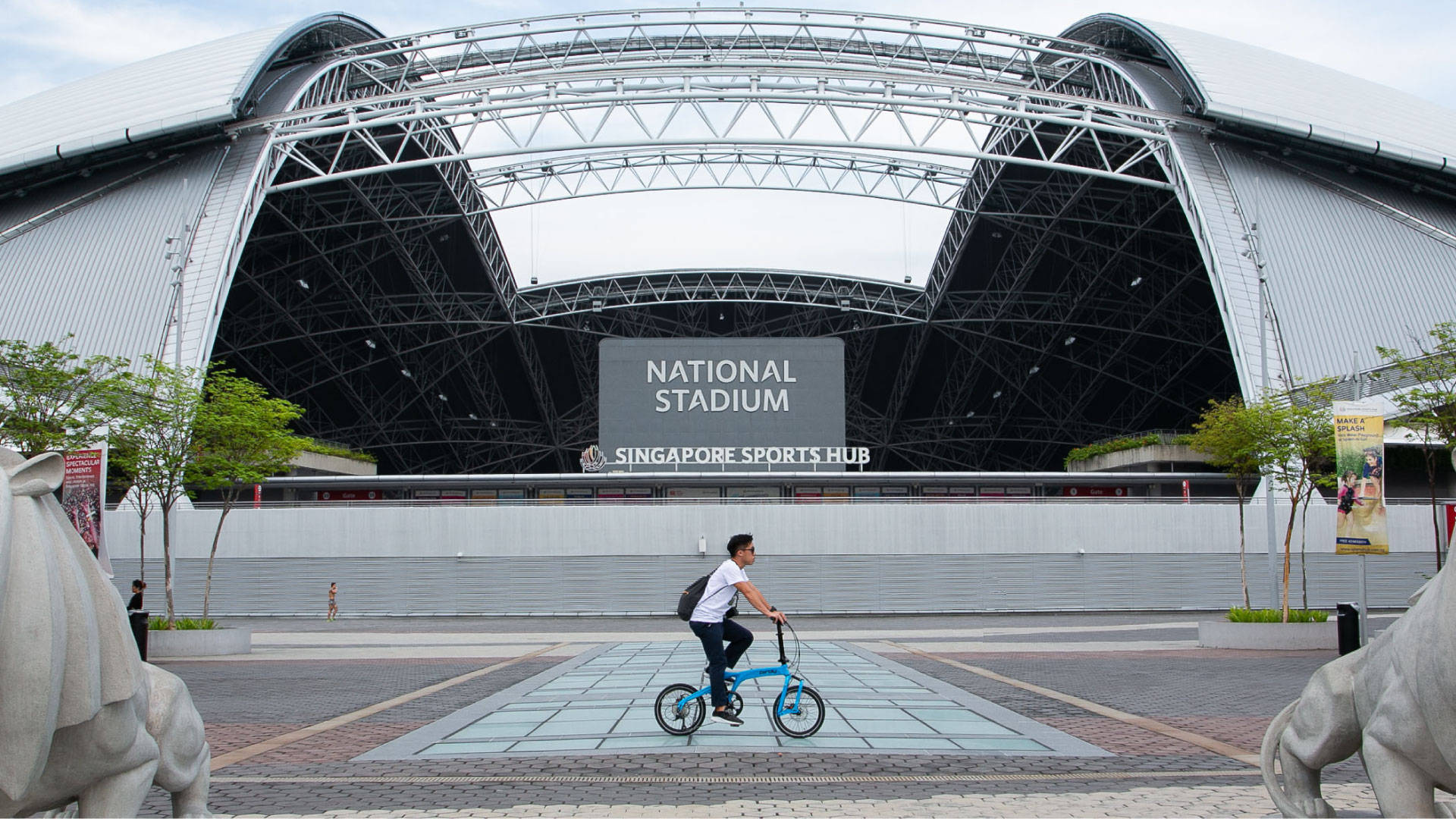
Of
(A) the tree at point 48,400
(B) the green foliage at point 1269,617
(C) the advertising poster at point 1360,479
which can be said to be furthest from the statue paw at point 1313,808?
(A) the tree at point 48,400

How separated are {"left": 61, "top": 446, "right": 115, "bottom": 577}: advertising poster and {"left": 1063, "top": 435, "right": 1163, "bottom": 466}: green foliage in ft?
167

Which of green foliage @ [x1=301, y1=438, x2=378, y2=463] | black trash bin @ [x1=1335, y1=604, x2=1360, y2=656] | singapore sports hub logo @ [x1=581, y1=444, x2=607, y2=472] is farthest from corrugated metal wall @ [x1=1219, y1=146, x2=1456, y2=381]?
green foliage @ [x1=301, y1=438, x2=378, y2=463]

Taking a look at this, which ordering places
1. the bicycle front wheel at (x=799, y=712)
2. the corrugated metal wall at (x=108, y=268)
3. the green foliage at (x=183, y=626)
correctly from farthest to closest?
the corrugated metal wall at (x=108, y=268), the green foliage at (x=183, y=626), the bicycle front wheel at (x=799, y=712)

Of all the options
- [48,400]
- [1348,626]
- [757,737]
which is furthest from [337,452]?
[757,737]

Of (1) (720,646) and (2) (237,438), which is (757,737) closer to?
(1) (720,646)

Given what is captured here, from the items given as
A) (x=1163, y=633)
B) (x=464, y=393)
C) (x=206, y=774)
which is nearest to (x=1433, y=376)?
(x=1163, y=633)

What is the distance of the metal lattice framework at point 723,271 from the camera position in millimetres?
41281

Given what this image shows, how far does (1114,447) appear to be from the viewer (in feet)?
201

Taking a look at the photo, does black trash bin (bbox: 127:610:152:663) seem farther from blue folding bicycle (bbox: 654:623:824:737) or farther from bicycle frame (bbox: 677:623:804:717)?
bicycle frame (bbox: 677:623:804:717)

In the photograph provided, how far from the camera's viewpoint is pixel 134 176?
44625 mm

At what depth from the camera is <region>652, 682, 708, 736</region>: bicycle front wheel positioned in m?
10.6

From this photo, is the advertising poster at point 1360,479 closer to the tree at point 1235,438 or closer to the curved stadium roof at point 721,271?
the tree at point 1235,438

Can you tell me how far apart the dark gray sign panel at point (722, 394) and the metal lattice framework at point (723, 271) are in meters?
8.06

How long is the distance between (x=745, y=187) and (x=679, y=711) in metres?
41.1
